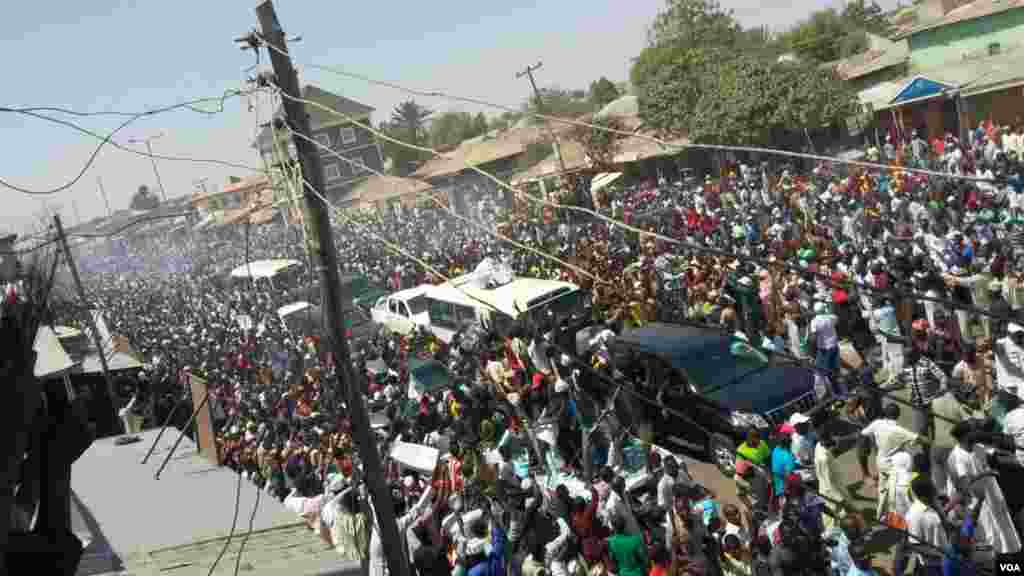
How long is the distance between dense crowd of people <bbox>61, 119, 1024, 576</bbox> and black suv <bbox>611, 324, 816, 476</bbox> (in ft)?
0.74

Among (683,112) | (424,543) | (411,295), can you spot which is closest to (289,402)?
(411,295)

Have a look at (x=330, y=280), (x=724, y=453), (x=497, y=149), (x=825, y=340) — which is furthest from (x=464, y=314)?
(x=497, y=149)

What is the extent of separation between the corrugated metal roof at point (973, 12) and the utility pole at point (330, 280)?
3006 cm

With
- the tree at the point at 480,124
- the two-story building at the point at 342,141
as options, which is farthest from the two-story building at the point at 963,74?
the tree at the point at 480,124

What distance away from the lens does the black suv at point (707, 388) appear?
8.80m

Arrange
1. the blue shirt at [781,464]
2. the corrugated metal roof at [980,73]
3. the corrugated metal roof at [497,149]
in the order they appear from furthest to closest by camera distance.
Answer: the corrugated metal roof at [497,149], the corrugated metal roof at [980,73], the blue shirt at [781,464]

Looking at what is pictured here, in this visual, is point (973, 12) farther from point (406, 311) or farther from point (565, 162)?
point (406, 311)

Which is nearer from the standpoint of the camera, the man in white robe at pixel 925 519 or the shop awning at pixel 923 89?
the man in white robe at pixel 925 519

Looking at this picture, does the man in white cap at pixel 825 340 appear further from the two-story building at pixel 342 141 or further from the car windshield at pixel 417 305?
the two-story building at pixel 342 141

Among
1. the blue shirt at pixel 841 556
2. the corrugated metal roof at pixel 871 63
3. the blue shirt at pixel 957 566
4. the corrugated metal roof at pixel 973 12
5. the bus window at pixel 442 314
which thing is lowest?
the bus window at pixel 442 314

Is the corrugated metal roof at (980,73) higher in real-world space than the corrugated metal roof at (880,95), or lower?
higher

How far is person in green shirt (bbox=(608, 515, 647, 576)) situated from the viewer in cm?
602

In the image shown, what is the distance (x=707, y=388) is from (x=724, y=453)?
706mm

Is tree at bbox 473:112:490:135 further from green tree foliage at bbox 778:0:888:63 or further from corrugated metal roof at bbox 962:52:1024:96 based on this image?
corrugated metal roof at bbox 962:52:1024:96
